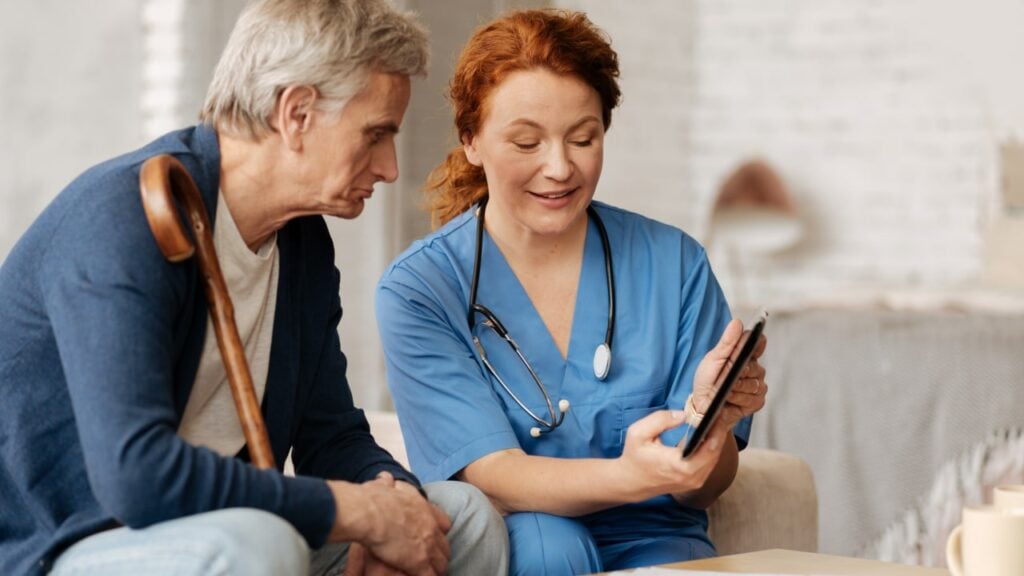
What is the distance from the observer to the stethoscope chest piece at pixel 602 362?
1901 millimetres

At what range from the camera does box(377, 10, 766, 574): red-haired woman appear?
73.2 inches

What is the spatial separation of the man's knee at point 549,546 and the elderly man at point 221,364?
0.30 ft

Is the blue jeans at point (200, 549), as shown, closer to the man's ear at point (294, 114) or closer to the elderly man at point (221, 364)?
the elderly man at point (221, 364)

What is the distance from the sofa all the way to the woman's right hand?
1.41 ft

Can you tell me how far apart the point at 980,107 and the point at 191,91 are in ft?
11.0

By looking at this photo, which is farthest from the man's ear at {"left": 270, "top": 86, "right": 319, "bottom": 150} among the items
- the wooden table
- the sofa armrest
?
the sofa armrest

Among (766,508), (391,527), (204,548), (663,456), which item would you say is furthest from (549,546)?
(204,548)

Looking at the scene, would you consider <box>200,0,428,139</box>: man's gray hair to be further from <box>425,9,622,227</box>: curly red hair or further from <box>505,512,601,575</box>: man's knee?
<box>505,512,601,575</box>: man's knee

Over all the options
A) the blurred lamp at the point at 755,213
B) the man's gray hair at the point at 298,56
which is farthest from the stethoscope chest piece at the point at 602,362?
the blurred lamp at the point at 755,213

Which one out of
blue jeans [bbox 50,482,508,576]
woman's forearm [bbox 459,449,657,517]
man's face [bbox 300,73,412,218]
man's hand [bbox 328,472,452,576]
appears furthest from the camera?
woman's forearm [bbox 459,449,657,517]

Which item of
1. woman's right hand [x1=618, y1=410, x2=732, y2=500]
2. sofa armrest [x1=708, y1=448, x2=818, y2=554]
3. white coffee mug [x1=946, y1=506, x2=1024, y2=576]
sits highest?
white coffee mug [x1=946, y1=506, x2=1024, y2=576]

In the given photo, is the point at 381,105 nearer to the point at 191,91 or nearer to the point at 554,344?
the point at 554,344

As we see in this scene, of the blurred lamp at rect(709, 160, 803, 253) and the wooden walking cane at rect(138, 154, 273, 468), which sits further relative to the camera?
the blurred lamp at rect(709, 160, 803, 253)

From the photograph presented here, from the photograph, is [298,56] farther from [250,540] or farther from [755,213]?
[755,213]
